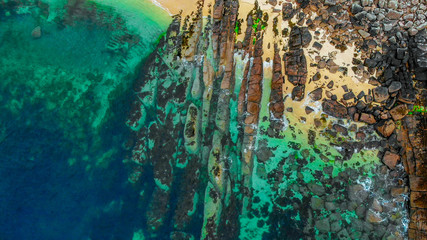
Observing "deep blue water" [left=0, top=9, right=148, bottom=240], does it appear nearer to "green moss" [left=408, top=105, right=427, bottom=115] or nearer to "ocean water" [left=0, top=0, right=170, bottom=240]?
"ocean water" [left=0, top=0, right=170, bottom=240]

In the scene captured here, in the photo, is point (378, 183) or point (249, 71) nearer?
point (378, 183)

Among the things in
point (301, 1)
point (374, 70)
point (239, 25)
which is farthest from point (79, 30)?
point (374, 70)

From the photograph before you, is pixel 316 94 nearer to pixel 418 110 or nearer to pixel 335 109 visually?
pixel 335 109

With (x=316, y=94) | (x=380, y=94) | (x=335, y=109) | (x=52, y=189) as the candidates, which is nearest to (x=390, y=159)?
(x=380, y=94)

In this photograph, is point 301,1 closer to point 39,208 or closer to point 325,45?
point 325,45

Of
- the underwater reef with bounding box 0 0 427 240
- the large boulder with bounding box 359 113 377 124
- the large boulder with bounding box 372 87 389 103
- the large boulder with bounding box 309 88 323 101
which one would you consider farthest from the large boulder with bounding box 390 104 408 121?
the large boulder with bounding box 309 88 323 101

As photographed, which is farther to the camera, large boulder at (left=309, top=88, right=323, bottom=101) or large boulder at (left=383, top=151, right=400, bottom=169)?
large boulder at (left=309, top=88, right=323, bottom=101)
